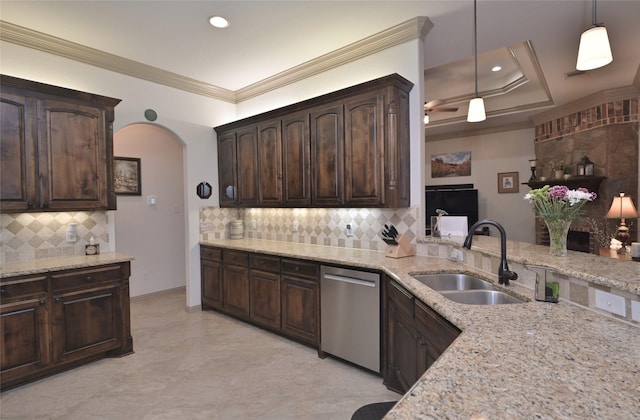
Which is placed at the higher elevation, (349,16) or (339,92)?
(349,16)

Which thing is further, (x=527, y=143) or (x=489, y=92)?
(x=527, y=143)

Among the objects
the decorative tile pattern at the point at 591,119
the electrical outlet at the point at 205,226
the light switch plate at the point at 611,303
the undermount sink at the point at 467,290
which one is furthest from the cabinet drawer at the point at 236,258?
the decorative tile pattern at the point at 591,119

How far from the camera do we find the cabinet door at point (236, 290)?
383cm

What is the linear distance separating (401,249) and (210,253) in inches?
101

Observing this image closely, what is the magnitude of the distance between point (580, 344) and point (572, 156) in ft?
19.1

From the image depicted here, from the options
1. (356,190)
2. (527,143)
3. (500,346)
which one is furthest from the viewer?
(527,143)

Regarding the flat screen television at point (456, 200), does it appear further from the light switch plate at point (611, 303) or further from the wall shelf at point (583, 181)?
the light switch plate at point (611, 303)

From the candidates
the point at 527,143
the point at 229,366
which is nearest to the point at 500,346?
the point at 229,366

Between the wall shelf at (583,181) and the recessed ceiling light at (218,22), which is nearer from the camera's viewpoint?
the recessed ceiling light at (218,22)

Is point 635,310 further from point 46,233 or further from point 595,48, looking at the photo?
point 46,233

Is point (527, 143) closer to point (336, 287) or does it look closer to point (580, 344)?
point (336, 287)

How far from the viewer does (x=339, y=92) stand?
3.22m

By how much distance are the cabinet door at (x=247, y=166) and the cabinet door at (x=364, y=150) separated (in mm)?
1421

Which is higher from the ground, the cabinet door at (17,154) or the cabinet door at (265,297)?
the cabinet door at (17,154)
